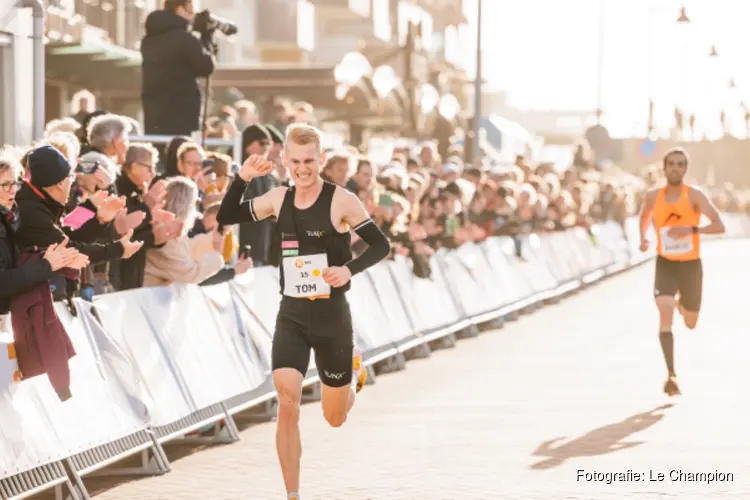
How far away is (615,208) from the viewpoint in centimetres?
3891

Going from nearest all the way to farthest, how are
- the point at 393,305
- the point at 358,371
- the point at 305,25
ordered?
the point at 358,371
the point at 393,305
the point at 305,25

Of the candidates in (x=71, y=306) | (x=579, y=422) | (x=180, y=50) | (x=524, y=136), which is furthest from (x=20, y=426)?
(x=524, y=136)

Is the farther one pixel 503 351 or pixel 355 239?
pixel 503 351

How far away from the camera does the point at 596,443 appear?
11891 millimetres

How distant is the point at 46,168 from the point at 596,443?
4118 millimetres

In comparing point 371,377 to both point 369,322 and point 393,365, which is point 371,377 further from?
point 393,365

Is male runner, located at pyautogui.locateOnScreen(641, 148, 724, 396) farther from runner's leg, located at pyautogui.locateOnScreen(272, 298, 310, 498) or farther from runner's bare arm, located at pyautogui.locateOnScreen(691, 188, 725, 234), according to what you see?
runner's leg, located at pyautogui.locateOnScreen(272, 298, 310, 498)

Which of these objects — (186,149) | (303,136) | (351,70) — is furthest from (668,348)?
(351,70)

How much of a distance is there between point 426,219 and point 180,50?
566cm

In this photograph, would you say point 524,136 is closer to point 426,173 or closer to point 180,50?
point 426,173

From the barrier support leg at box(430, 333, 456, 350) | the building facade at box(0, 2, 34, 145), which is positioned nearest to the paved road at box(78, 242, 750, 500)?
the barrier support leg at box(430, 333, 456, 350)

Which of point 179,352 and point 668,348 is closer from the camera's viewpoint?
point 179,352

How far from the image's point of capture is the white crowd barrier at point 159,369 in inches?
366

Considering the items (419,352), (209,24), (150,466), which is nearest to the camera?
(150,466)
